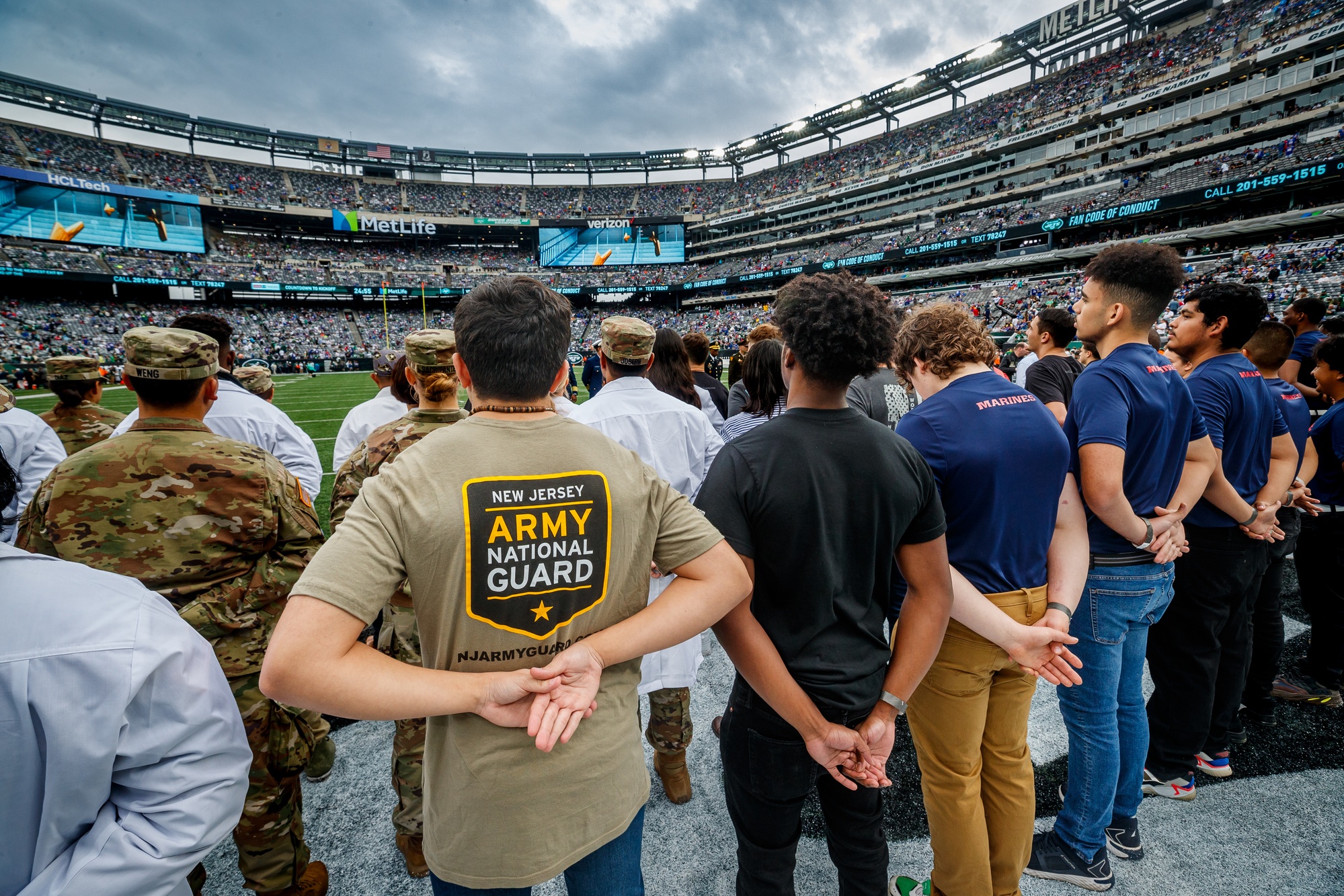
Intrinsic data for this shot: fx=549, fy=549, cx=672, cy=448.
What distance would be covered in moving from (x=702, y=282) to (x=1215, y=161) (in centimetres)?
3646

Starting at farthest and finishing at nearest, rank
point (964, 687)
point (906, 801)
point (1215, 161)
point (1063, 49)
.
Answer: point (1063, 49)
point (1215, 161)
point (906, 801)
point (964, 687)

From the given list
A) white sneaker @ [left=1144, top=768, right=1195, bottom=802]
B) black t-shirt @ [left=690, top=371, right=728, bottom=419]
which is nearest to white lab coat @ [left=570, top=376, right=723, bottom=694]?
white sneaker @ [left=1144, top=768, right=1195, bottom=802]

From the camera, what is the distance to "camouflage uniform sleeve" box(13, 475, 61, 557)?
6.28ft

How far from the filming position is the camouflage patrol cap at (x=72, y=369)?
163 inches

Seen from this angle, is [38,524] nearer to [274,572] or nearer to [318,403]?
[274,572]

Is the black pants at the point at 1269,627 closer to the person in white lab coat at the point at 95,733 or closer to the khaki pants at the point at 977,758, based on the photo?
the khaki pants at the point at 977,758

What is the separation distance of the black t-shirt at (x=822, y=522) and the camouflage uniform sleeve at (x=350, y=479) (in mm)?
1716

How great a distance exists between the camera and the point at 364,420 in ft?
12.9

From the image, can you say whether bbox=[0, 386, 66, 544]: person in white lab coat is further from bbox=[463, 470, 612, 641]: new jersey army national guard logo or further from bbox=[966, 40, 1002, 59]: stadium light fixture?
bbox=[966, 40, 1002, 59]: stadium light fixture

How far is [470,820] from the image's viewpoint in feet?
4.26

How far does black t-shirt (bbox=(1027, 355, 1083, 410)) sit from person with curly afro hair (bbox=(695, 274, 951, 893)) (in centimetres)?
333

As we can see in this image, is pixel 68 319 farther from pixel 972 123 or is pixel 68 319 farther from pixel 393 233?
pixel 972 123

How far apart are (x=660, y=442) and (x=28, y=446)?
3963 millimetres

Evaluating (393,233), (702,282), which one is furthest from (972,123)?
(393,233)
